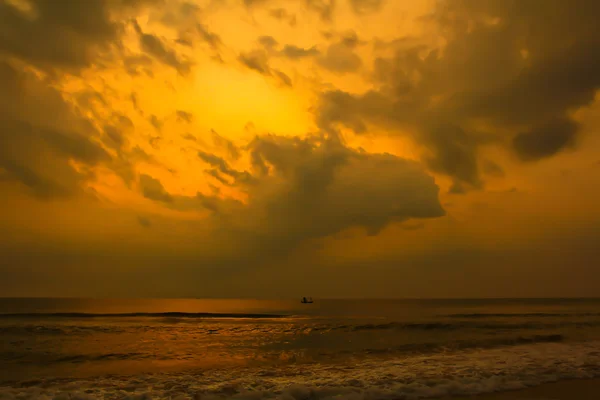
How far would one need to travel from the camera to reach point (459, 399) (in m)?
11.0

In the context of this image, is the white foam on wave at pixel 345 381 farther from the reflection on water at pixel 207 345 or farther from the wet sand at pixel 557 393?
the reflection on water at pixel 207 345

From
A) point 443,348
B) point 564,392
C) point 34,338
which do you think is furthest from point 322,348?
point 34,338

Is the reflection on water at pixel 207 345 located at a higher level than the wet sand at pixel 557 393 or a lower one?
lower

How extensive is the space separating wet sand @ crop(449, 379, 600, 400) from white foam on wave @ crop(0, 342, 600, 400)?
1.50 ft

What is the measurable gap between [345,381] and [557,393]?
6184mm

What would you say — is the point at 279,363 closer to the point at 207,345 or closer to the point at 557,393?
the point at 207,345

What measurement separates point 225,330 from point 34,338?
12.9 m

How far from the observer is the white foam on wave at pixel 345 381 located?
37.3 feet

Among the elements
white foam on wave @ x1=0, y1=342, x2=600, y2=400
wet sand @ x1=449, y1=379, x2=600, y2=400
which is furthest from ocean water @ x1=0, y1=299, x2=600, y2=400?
wet sand @ x1=449, y1=379, x2=600, y2=400

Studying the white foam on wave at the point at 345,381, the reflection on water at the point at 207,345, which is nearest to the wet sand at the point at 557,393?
the white foam on wave at the point at 345,381

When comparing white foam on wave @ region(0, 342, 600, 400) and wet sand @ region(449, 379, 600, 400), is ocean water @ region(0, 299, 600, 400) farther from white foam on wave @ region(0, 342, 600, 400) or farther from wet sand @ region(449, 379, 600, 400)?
wet sand @ region(449, 379, 600, 400)

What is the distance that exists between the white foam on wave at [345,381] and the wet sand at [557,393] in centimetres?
46

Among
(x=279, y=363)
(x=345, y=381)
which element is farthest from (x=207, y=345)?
(x=345, y=381)

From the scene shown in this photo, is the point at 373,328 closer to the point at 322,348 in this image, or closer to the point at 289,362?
the point at 322,348
